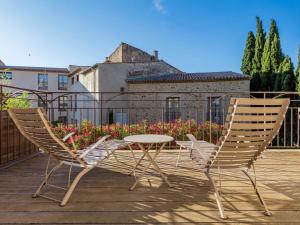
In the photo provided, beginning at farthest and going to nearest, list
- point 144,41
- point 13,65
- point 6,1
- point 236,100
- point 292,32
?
point 13,65
point 144,41
point 292,32
point 6,1
point 236,100

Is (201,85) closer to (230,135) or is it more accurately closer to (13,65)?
(230,135)

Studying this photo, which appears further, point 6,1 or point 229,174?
point 6,1

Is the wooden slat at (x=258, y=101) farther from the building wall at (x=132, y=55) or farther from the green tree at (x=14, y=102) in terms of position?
the building wall at (x=132, y=55)

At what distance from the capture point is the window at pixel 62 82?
27234mm

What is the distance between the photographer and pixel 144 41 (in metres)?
22.5

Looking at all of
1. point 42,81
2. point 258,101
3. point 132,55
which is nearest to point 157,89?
point 132,55

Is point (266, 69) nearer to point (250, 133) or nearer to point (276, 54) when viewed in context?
point (276, 54)

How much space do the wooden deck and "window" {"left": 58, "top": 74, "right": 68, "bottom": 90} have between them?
25158mm

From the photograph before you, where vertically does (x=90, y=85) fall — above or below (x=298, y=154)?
above

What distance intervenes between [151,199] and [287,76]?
1478cm

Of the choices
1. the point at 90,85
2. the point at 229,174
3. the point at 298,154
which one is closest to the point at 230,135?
the point at 229,174

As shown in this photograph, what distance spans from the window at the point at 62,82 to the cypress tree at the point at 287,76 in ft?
66.8

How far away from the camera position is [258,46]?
59.5 feet

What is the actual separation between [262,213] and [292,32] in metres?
18.0
